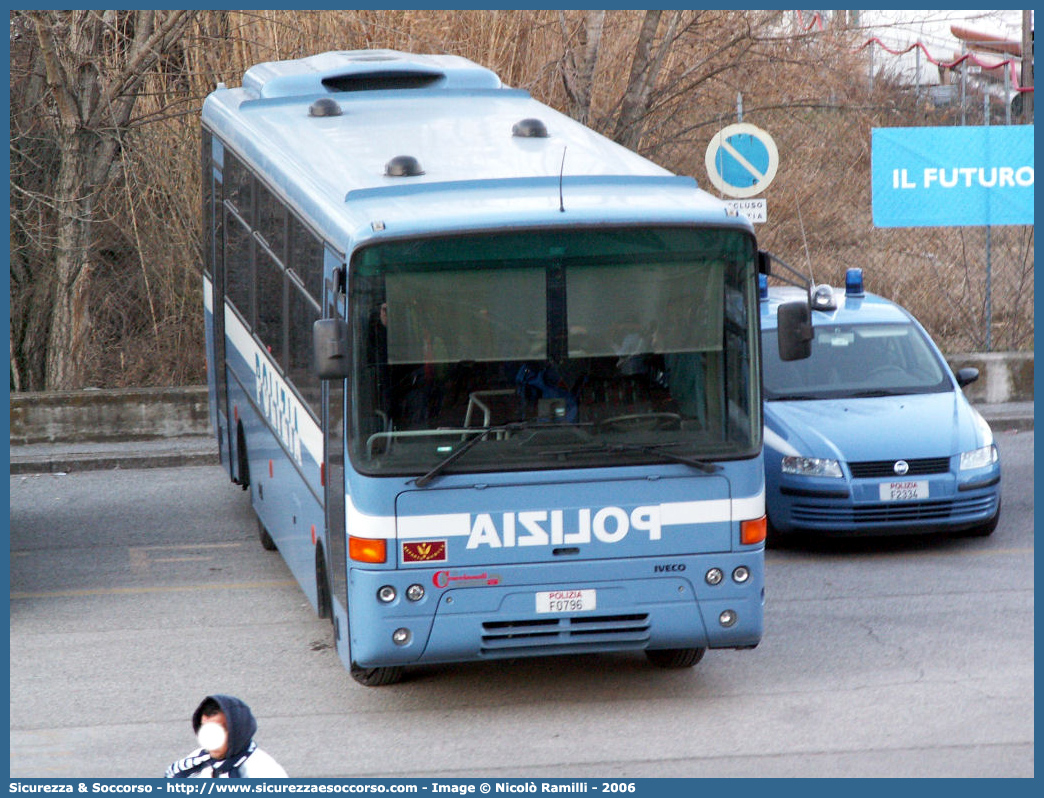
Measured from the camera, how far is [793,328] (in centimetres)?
838

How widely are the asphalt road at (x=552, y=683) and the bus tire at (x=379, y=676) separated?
72 millimetres

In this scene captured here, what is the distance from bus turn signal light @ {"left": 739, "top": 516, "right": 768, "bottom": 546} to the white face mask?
3556mm

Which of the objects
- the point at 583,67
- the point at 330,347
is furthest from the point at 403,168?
the point at 583,67

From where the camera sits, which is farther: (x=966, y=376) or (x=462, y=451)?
(x=966, y=376)

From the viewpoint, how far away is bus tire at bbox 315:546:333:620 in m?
8.99

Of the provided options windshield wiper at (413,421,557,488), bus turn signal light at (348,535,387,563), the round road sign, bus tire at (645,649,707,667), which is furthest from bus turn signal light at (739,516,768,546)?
the round road sign

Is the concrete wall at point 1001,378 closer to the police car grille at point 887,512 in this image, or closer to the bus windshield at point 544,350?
the police car grille at point 887,512

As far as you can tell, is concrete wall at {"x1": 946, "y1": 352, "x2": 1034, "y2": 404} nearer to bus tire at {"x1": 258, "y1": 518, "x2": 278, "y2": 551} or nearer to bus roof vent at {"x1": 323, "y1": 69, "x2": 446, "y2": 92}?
bus roof vent at {"x1": 323, "y1": 69, "x2": 446, "y2": 92}

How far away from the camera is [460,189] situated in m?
8.15

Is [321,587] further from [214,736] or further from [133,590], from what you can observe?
[214,736]

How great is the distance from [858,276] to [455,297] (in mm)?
6979

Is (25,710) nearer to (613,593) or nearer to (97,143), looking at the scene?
(613,593)

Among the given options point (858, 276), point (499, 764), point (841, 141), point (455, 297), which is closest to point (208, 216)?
point (858, 276)

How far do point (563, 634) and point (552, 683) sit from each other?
95 centimetres
